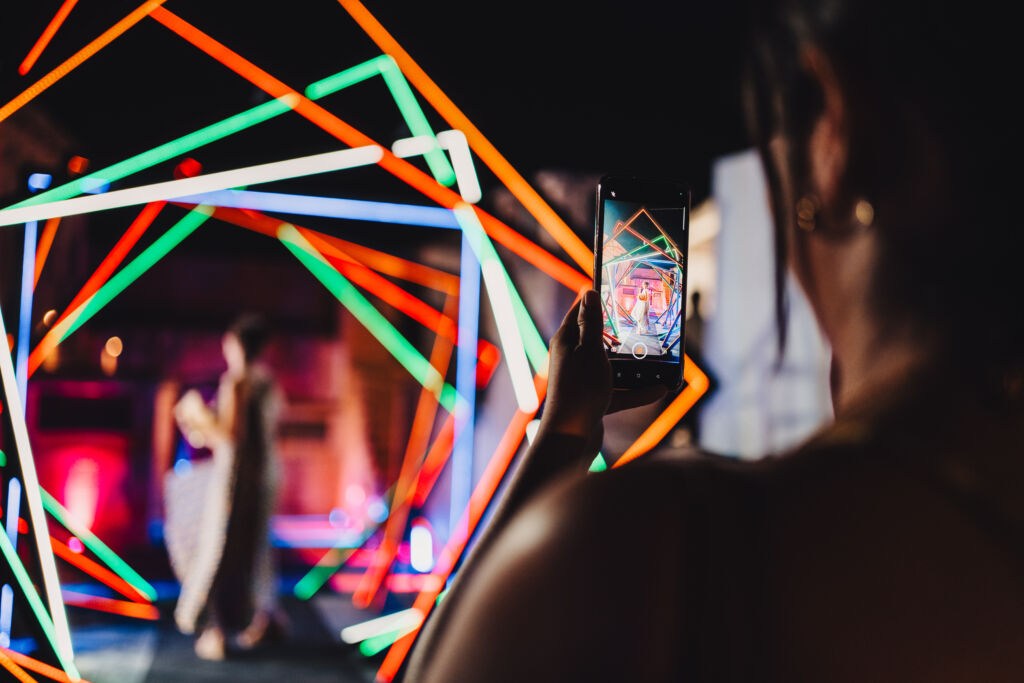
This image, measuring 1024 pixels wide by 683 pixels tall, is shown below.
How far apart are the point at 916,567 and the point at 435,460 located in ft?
17.6

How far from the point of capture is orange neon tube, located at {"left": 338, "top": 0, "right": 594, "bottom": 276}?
1975 millimetres

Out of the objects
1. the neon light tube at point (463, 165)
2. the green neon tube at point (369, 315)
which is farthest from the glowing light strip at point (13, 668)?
the green neon tube at point (369, 315)

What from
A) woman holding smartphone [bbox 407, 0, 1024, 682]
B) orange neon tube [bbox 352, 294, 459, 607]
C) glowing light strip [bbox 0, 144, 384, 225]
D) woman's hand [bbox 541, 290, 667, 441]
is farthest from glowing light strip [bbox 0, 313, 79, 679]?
orange neon tube [bbox 352, 294, 459, 607]

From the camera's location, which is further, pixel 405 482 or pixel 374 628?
pixel 405 482

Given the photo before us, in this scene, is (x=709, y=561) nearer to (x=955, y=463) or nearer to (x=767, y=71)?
(x=955, y=463)

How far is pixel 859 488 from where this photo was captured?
0.47m

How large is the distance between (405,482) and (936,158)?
5808 millimetres

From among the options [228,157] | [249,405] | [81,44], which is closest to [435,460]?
[249,405]

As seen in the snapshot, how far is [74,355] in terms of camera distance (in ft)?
19.0

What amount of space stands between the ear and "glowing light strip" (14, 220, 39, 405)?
99.3 inches

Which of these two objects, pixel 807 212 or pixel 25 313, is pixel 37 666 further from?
pixel 807 212

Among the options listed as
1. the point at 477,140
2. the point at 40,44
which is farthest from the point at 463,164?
the point at 40,44

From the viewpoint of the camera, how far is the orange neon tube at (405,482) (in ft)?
17.7

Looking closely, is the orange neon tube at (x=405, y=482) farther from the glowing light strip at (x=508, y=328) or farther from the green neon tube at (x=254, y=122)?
the glowing light strip at (x=508, y=328)
